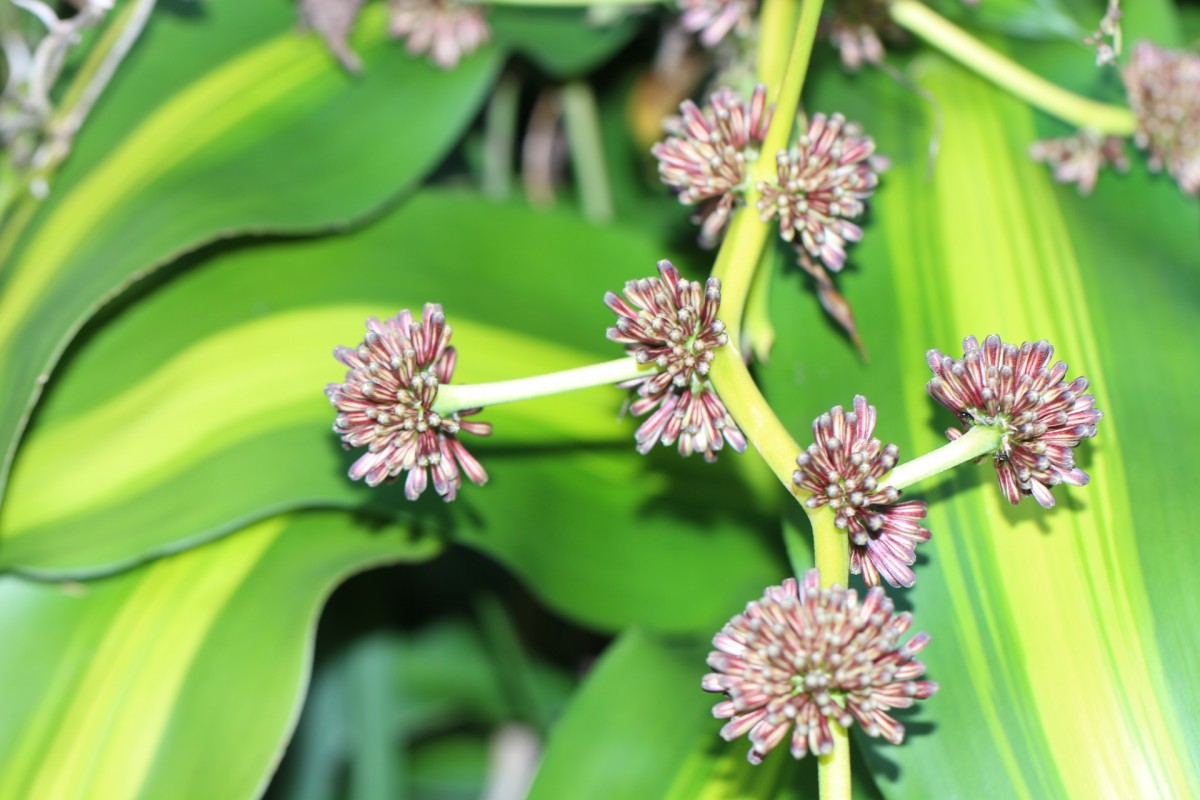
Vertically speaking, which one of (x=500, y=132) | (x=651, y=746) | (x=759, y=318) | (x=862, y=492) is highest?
(x=500, y=132)

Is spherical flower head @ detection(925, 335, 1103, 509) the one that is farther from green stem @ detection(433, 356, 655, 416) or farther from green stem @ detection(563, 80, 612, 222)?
green stem @ detection(563, 80, 612, 222)

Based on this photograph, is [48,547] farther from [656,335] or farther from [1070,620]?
[1070,620]

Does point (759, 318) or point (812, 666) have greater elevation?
point (759, 318)

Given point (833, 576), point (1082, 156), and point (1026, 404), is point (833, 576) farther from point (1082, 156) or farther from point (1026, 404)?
point (1082, 156)

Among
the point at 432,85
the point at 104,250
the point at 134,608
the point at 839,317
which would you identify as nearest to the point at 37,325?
the point at 104,250

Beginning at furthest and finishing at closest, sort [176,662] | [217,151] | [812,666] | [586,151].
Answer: [586,151] < [217,151] < [176,662] < [812,666]

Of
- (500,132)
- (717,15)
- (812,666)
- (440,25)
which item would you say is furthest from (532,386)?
(500,132)

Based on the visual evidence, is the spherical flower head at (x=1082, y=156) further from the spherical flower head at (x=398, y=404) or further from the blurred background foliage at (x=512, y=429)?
the spherical flower head at (x=398, y=404)

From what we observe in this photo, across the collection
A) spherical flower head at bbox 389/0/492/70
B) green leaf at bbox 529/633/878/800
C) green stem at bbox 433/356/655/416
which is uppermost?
spherical flower head at bbox 389/0/492/70

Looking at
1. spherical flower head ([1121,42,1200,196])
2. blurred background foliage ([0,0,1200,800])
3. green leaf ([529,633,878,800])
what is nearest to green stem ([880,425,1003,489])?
blurred background foliage ([0,0,1200,800])
